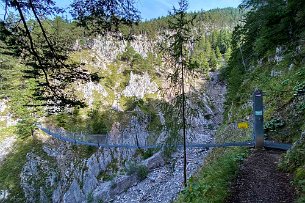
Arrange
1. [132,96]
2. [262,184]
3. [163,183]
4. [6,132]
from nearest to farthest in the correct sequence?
[262,184] → [163,183] → [6,132] → [132,96]

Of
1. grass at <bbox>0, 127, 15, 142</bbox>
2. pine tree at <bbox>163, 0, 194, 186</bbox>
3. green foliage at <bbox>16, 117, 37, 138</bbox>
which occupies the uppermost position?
pine tree at <bbox>163, 0, 194, 186</bbox>

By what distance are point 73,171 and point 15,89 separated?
11076 millimetres

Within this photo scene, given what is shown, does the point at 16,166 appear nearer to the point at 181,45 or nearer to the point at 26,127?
the point at 26,127

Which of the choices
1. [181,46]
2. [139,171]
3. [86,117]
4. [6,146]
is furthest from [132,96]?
[181,46]

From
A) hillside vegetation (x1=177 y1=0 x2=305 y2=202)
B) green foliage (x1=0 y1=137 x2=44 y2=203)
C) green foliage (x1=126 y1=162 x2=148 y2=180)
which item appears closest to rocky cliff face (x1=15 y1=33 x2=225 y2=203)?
green foliage (x1=126 y1=162 x2=148 y2=180)

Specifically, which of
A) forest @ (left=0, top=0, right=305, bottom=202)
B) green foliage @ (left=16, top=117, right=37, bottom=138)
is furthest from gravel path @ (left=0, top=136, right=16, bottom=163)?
green foliage @ (left=16, top=117, right=37, bottom=138)

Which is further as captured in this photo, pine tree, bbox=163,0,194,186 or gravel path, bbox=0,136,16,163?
gravel path, bbox=0,136,16,163

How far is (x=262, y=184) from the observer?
11.3ft

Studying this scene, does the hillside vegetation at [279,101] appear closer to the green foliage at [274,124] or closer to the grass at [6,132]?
the green foliage at [274,124]

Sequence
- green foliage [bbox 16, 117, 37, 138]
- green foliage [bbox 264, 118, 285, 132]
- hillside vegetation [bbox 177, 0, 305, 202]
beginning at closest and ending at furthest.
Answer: hillside vegetation [bbox 177, 0, 305, 202]
green foliage [bbox 264, 118, 285, 132]
green foliage [bbox 16, 117, 37, 138]

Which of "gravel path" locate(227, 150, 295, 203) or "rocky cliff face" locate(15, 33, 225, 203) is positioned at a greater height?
"gravel path" locate(227, 150, 295, 203)

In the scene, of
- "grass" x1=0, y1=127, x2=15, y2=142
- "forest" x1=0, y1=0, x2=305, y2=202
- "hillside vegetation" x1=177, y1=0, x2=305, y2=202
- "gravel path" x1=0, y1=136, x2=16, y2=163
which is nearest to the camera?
"forest" x1=0, y1=0, x2=305, y2=202

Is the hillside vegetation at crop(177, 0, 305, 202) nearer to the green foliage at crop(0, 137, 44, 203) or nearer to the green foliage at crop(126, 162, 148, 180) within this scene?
the green foliage at crop(126, 162, 148, 180)

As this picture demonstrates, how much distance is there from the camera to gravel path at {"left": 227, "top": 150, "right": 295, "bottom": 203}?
10.1 ft
